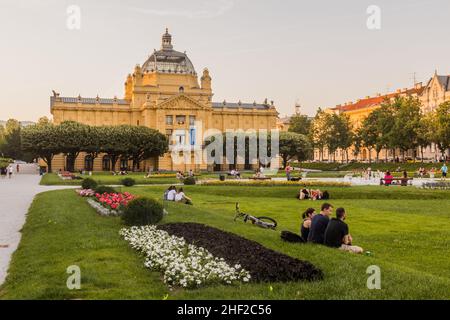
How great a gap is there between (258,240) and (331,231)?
209cm

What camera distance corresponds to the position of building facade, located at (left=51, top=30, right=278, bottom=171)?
96625mm

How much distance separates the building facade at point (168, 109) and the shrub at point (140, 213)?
7521cm

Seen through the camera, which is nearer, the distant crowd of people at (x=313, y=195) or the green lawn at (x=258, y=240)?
the green lawn at (x=258, y=240)

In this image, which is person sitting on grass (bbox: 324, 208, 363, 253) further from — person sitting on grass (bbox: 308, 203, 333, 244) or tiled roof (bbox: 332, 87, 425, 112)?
tiled roof (bbox: 332, 87, 425, 112)

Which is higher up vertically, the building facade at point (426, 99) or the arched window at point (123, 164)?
the building facade at point (426, 99)

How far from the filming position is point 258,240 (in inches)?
555

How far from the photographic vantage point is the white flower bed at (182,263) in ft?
32.2

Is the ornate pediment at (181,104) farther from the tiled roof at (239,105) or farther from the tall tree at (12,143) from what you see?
the tall tree at (12,143)

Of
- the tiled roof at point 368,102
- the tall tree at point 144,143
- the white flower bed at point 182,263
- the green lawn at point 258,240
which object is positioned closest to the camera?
the green lawn at point 258,240

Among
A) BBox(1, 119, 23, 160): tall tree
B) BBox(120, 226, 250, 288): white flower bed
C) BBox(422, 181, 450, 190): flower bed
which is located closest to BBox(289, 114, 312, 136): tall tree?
BBox(1, 119, 23, 160): tall tree

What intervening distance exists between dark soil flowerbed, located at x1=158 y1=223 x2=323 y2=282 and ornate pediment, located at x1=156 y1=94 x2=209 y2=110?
82867mm

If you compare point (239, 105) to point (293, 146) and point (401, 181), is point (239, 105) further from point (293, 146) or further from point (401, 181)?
point (401, 181)

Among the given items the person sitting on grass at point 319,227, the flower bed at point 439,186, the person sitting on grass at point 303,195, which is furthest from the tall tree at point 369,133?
the person sitting on grass at point 319,227
